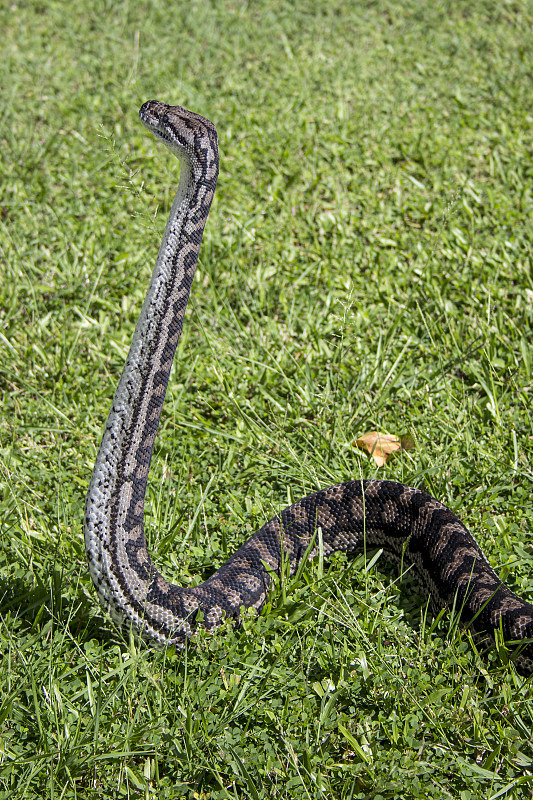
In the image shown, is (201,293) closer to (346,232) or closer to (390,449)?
(346,232)

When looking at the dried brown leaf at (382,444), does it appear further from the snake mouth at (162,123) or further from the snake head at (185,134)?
the snake mouth at (162,123)

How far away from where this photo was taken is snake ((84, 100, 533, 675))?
11.6 ft

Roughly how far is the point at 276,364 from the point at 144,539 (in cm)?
188

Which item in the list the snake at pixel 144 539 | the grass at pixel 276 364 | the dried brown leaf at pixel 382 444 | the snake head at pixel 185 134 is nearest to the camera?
the grass at pixel 276 364

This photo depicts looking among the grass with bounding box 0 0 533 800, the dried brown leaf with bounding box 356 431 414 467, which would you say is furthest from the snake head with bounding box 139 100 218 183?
the dried brown leaf with bounding box 356 431 414 467

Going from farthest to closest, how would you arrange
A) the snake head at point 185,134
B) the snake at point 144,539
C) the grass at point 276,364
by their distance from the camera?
the snake head at point 185,134 < the snake at point 144,539 < the grass at point 276,364

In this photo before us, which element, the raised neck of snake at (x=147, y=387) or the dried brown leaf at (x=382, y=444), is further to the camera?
the dried brown leaf at (x=382, y=444)

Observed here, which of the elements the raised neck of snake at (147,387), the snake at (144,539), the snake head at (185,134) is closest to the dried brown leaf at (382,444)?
the snake at (144,539)

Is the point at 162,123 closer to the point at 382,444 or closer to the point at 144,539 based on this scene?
the point at 144,539

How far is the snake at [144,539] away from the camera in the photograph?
3529mm

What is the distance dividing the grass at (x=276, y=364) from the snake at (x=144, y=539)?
162 millimetres

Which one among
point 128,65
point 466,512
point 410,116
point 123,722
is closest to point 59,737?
point 123,722

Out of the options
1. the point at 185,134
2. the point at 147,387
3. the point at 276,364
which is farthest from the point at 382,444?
the point at 185,134

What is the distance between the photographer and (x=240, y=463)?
15.7ft
